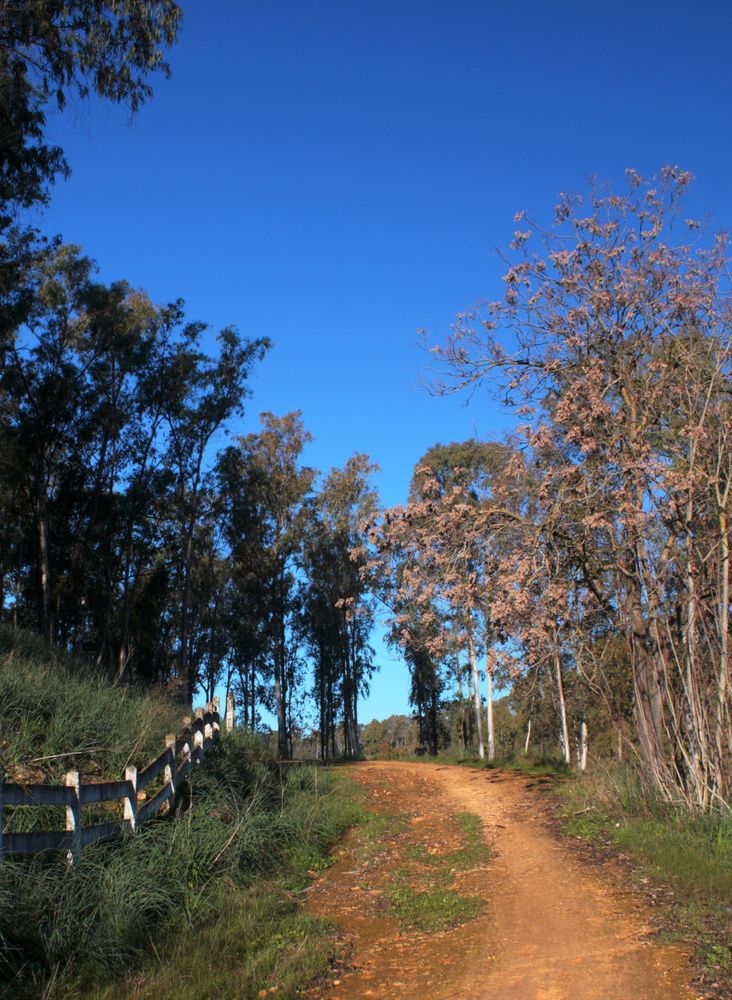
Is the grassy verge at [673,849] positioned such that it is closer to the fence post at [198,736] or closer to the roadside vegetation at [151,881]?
the roadside vegetation at [151,881]

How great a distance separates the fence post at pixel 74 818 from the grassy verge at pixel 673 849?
471cm

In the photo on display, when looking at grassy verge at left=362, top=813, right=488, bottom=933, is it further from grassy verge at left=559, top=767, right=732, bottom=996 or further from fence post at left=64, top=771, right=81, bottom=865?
fence post at left=64, top=771, right=81, bottom=865

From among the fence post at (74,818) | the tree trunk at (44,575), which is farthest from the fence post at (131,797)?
the tree trunk at (44,575)

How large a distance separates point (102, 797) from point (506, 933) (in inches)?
144

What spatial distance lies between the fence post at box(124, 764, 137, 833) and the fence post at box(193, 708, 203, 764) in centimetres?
297

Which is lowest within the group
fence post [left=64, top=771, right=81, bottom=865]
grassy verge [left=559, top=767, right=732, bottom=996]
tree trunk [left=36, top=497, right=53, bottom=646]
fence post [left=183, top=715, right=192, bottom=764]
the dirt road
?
the dirt road

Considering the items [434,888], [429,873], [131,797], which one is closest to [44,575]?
[429,873]

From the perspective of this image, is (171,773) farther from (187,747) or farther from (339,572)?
(339,572)

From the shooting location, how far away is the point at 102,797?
7.12 metres

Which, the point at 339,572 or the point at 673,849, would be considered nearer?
the point at 673,849

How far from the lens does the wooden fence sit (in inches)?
233

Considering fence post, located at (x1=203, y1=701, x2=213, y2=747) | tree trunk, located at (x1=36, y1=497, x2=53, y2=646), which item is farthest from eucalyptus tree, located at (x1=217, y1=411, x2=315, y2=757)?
fence post, located at (x1=203, y1=701, x2=213, y2=747)

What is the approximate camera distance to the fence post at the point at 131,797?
7691mm

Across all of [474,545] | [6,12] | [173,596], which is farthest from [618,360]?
[173,596]
